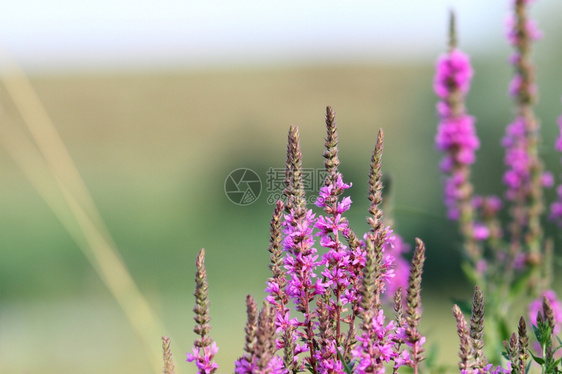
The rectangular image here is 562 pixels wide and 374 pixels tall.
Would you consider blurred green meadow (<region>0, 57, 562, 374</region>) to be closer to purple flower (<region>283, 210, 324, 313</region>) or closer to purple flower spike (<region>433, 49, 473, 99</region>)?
purple flower spike (<region>433, 49, 473, 99</region>)

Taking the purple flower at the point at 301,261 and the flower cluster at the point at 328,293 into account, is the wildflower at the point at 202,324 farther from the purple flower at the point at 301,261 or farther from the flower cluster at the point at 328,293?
the purple flower at the point at 301,261

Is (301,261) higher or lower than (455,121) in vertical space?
lower

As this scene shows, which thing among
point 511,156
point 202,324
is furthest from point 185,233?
point 202,324

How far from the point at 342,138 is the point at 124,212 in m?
12.9

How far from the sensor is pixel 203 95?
42.0m

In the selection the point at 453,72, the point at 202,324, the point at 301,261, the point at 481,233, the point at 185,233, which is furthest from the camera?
the point at 185,233

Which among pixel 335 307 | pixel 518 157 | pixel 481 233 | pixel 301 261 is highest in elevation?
pixel 518 157

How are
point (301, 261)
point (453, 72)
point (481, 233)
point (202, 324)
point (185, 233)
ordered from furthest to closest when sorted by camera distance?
1. point (185, 233)
2. point (481, 233)
3. point (453, 72)
4. point (301, 261)
5. point (202, 324)

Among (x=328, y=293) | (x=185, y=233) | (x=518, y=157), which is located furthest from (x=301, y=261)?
(x=185, y=233)

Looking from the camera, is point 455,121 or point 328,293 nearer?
point 328,293

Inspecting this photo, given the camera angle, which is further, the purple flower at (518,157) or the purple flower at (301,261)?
the purple flower at (518,157)

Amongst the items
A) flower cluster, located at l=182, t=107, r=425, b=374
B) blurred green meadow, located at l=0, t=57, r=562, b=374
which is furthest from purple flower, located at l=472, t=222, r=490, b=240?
flower cluster, located at l=182, t=107, r=425, b=374

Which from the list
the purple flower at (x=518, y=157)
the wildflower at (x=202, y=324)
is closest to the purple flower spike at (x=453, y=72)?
the purple flower at (x=518, y=157)

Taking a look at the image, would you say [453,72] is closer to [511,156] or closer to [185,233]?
[511,156]
